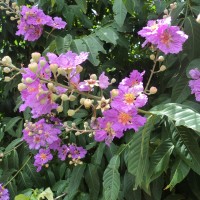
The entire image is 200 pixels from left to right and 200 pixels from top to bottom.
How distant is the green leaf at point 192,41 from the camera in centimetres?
141

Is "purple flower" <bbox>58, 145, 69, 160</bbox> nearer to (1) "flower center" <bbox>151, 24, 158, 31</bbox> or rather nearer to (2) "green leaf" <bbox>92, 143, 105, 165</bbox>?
(2) "green leaf" <bbox>92, 143, 105, 165</bbox>

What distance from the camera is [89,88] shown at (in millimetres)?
1007

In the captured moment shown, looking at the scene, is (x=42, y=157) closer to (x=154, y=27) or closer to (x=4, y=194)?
(x=4, y=194)

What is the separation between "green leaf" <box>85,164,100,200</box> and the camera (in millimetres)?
1620

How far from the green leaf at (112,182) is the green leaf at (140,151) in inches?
8.5

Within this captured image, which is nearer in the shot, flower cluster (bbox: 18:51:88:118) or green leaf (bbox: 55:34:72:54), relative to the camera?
flower cluster (bbox: 18:51:88:118)

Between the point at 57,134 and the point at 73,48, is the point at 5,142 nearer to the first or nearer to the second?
the point at 57,134

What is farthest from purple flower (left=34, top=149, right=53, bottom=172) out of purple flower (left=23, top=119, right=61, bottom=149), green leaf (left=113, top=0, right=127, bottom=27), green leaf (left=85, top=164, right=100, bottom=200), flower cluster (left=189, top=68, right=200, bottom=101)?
flower cluster (left=189, top=68, right=200, bottom=101)

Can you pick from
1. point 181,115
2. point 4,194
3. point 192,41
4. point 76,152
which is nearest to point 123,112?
point 181,115

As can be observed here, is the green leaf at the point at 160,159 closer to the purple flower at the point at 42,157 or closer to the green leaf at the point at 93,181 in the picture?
the green leaf at the point at 93,181

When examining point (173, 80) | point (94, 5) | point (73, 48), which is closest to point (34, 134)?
point (73, 48)

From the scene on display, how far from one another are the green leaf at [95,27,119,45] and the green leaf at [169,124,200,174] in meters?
0.55

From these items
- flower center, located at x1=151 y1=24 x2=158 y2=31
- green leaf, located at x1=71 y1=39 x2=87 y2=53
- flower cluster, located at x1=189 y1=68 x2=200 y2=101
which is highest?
flower center, located at x1=151 y1=24 x2=158 y2=31

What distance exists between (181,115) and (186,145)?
0.18 metres
